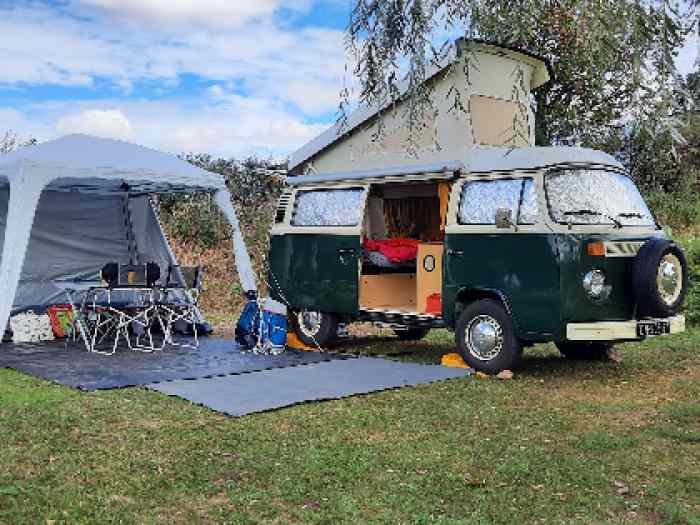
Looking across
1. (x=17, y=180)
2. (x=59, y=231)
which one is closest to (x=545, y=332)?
(x=17, y=180)

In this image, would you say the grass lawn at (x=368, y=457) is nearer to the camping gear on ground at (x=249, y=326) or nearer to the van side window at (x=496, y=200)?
the van side window at (x=496, y=200)

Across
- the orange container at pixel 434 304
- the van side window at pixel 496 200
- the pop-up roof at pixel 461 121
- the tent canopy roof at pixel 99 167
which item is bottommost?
the orange container at pixel 434 304

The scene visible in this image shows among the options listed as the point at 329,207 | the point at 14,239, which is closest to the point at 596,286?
the point at 329,207

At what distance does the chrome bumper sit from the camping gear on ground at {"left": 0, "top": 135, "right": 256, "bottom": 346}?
4.83m

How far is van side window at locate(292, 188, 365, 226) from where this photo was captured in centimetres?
1005

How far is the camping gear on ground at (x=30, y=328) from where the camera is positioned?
11.0 m

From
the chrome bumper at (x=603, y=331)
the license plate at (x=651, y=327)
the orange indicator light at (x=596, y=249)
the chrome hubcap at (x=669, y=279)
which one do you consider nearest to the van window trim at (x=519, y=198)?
the orange indicator light at (x=596, y=249)

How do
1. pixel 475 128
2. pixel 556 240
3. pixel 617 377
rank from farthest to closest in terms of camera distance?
pixel 475 128 < pixel 617 377 < pixel 556 240

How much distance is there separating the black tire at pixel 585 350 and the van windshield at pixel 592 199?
1672 mm

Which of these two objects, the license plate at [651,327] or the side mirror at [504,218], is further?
the side mirror at [504,218]

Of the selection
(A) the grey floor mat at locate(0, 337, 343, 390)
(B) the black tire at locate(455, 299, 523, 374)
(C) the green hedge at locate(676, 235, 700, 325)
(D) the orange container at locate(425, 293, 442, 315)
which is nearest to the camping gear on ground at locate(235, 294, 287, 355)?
(A) the grey floor mat at locate(0, 337, 343, 390)

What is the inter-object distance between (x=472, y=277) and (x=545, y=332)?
1.00 meters

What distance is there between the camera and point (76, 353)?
32.5ft

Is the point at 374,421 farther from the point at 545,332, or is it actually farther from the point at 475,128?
the point at 475,128
